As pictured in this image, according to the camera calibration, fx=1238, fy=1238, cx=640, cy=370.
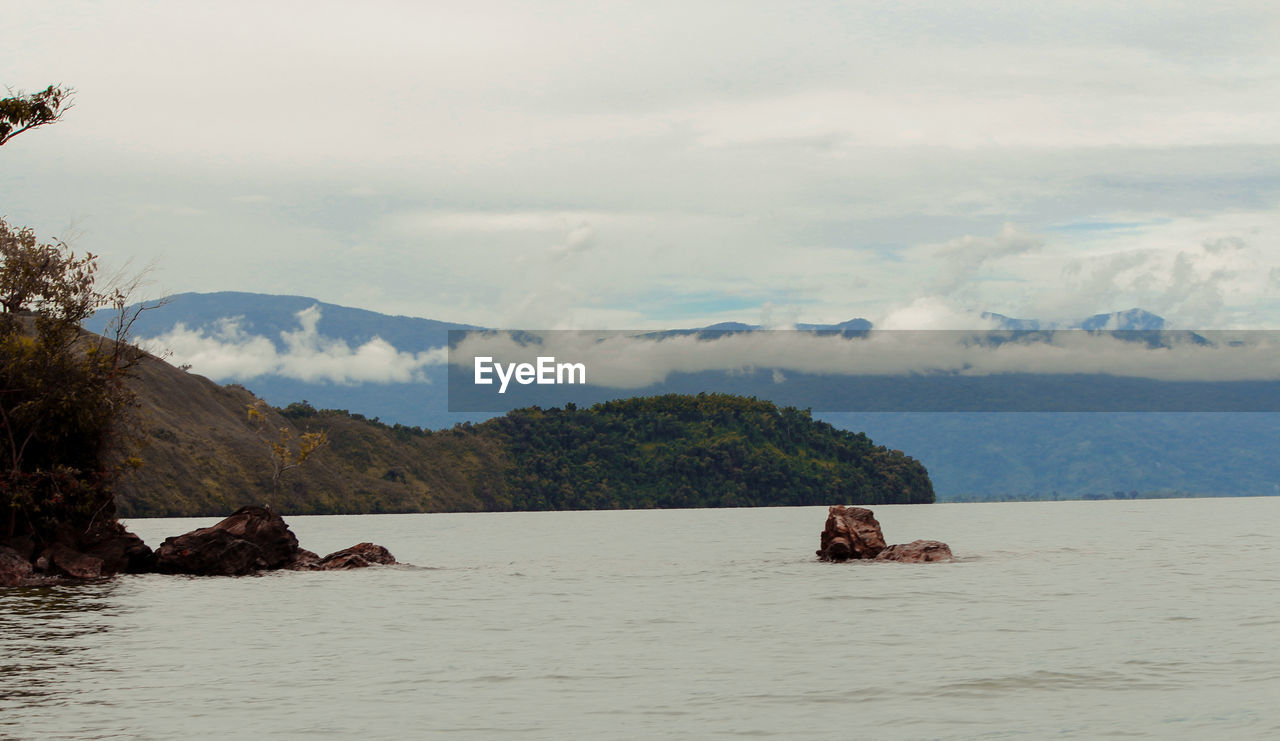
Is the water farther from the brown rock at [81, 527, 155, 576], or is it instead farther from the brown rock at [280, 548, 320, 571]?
the brown rock at [81, 527, 155, 576]

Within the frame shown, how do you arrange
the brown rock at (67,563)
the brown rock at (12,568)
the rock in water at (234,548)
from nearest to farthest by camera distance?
the brown rock at (12,568) → the brown rock at (67,563) → the rock in water at (234,548)

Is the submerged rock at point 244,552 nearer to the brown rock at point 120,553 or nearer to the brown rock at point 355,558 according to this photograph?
the brown rock at point 355,558

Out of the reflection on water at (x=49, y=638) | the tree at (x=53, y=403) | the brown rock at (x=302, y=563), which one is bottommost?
the brown rock at (x=302, y=563)

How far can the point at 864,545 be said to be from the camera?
216 feet

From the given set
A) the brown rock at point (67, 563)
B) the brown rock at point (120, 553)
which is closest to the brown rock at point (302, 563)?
the brown rock at point (120, 553)

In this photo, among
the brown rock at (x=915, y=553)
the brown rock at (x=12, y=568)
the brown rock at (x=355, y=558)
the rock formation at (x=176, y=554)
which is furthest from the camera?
the brown rock at (x=915, y=553)

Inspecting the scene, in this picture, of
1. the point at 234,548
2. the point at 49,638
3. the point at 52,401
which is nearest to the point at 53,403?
the point at 52,401

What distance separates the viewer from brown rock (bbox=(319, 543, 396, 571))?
6425cm

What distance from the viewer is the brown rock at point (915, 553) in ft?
216

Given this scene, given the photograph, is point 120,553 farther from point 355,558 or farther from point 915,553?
point 915,553

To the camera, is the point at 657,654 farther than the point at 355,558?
No

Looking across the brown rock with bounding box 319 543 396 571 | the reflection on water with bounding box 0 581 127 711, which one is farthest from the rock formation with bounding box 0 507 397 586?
the reflection on water with bounding box 0 581 127 711

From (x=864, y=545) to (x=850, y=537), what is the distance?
2.78 ft

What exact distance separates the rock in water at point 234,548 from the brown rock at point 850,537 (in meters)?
28.4
